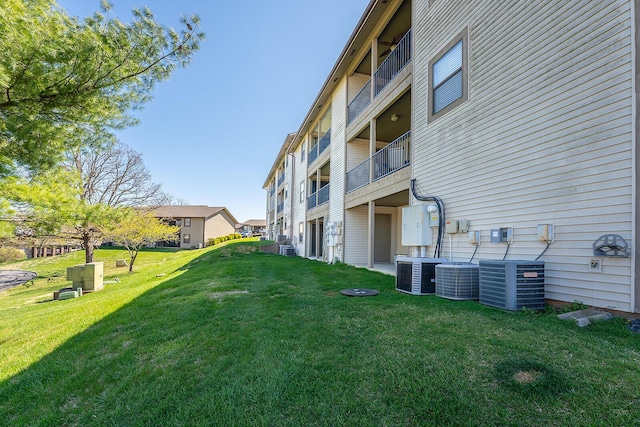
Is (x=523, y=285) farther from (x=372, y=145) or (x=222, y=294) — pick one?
(x=372, y=145)

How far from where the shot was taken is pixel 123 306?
6.90 m

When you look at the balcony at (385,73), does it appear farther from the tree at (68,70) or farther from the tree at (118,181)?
the tree at (118,181)

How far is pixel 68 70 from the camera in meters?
4.46

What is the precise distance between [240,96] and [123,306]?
15971 mm

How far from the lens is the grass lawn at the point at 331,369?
7.42 feet

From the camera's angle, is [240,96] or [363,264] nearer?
[363,264]

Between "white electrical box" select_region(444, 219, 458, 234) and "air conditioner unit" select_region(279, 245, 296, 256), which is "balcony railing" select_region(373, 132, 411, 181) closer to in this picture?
"white electrical box" select_region(444, 219, 458, 234)

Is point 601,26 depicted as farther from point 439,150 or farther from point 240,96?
point 240,96

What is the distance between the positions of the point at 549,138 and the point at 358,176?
25.4 ft

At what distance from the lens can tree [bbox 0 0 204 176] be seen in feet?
13.1

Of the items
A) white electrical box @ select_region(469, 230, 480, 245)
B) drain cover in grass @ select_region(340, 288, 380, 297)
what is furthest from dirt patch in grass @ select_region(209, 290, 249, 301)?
white electrical box @ select_region(469, 230, 480, 245)

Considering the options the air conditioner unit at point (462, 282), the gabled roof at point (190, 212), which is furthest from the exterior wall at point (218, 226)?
the air conditioner unit at point (462, 282)

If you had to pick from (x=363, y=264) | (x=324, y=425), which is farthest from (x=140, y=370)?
(x=363, y=264)

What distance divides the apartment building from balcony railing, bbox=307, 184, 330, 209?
532cm
